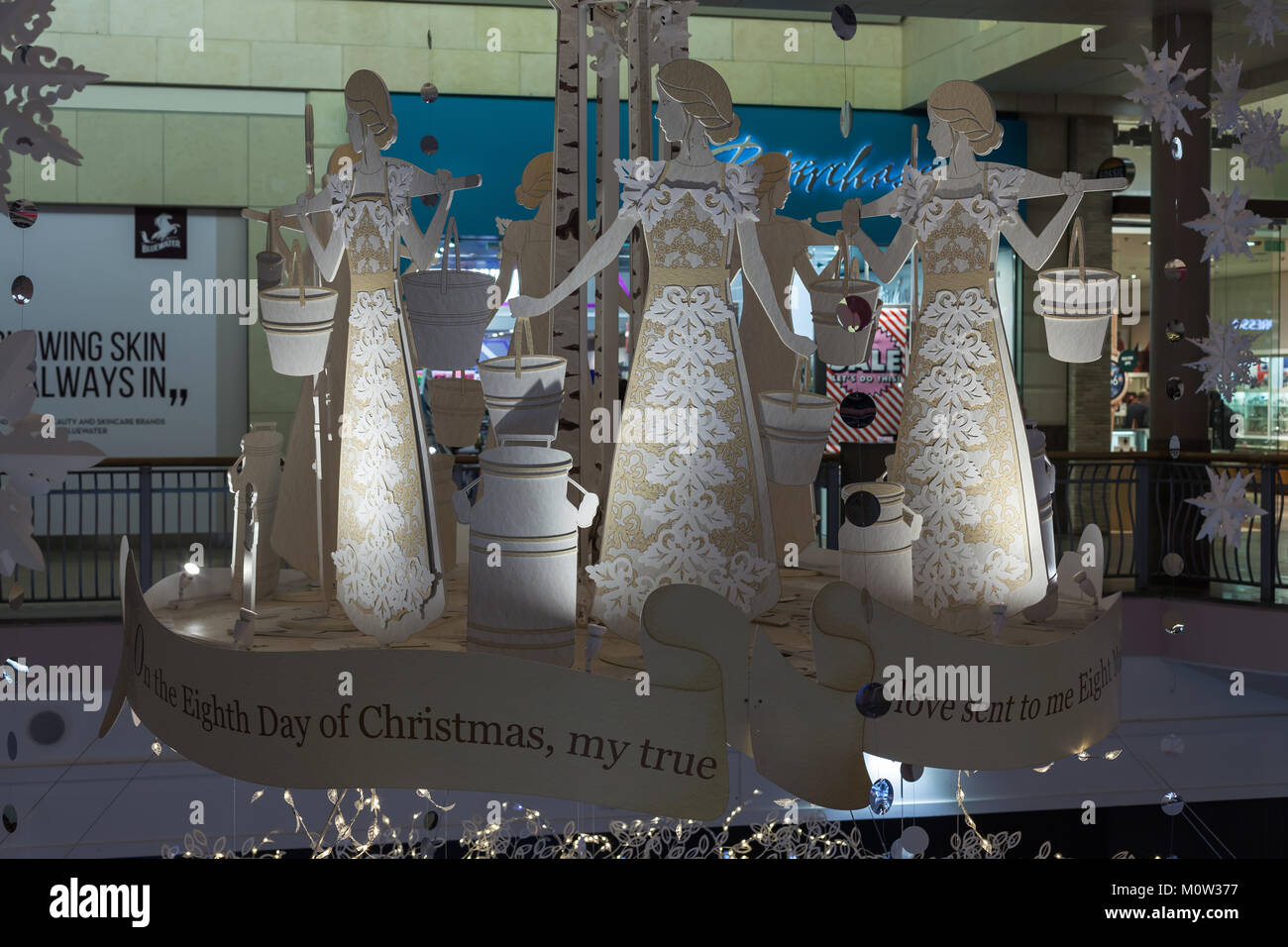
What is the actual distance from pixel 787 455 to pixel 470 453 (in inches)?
96.2

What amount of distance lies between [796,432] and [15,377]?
1741 mm

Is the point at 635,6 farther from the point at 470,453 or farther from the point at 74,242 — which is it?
the point at 74,242

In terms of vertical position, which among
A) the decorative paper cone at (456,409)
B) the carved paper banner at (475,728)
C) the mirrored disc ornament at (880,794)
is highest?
the decorative paper cone at (456,409)

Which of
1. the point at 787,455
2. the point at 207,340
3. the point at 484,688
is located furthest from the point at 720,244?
the point at 207,340

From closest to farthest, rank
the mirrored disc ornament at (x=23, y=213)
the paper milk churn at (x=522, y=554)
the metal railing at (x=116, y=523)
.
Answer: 1. the mirrored disc ornament at (x=23, y=213)
2. the paper milk churn at (x=522, y=554)
3. the metal railing at (x=116, y=523)

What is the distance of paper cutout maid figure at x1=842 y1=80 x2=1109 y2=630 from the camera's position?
2.97 meters

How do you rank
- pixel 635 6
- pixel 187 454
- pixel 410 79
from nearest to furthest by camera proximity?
pixel 635 6, pixel 410 79, pixel 187 454

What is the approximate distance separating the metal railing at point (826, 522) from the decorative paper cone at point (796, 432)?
82.0 inches

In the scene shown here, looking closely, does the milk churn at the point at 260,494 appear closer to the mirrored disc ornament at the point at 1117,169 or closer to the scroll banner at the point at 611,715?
the scroll banner at the point at 611,715

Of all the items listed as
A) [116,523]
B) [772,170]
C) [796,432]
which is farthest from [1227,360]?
[116,523]

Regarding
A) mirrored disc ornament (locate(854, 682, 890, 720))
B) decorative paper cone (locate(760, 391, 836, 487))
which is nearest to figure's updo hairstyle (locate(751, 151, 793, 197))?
decorative paper cone (locate(760, 391, 836, 487))

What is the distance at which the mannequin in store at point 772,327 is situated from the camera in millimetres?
3572

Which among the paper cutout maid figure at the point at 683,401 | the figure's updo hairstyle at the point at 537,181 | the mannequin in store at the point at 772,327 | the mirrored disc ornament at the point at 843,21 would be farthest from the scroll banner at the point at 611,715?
the figure's updo hairstyle at the point at 537,181
